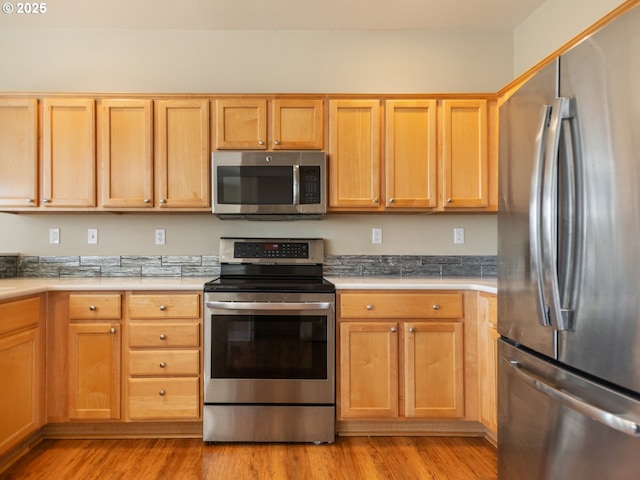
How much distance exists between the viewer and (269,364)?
92.5 inches

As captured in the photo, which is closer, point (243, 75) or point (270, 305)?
point (270, 305)

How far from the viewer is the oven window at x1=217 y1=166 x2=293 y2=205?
260 cm

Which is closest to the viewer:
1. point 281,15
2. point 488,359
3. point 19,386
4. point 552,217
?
point 552,217

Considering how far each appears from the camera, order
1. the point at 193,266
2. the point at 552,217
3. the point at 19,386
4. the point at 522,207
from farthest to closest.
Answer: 1. the point at 193,266
2. the point at 19,386
3. the point at 522,207
4. the point at 552,217

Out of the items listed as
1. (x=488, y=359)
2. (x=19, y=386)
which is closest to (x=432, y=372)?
(x=488, y=359)

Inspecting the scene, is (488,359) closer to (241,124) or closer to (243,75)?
(241,124)

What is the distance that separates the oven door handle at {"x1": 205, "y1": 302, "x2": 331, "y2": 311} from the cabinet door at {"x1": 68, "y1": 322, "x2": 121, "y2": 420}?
2.03 feet

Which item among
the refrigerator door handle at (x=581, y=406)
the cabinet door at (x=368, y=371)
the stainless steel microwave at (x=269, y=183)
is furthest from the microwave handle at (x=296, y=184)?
the refrigerator door handle at (x=581, y=406)

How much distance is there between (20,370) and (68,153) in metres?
1.33

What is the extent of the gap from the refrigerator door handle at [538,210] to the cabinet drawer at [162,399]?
6.37ft

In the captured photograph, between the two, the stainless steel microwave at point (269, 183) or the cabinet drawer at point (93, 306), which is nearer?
the cabinet drawer at point (93, 306)

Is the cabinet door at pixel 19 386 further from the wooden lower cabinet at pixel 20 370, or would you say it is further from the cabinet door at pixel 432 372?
the cabinet door at pixel 432 372

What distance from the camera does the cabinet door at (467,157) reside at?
268 centimetres

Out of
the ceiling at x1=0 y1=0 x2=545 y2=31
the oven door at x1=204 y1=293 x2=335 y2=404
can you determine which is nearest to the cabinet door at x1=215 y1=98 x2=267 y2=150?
the ceiling at x1=0 y1=0 x2=545 y2=31
